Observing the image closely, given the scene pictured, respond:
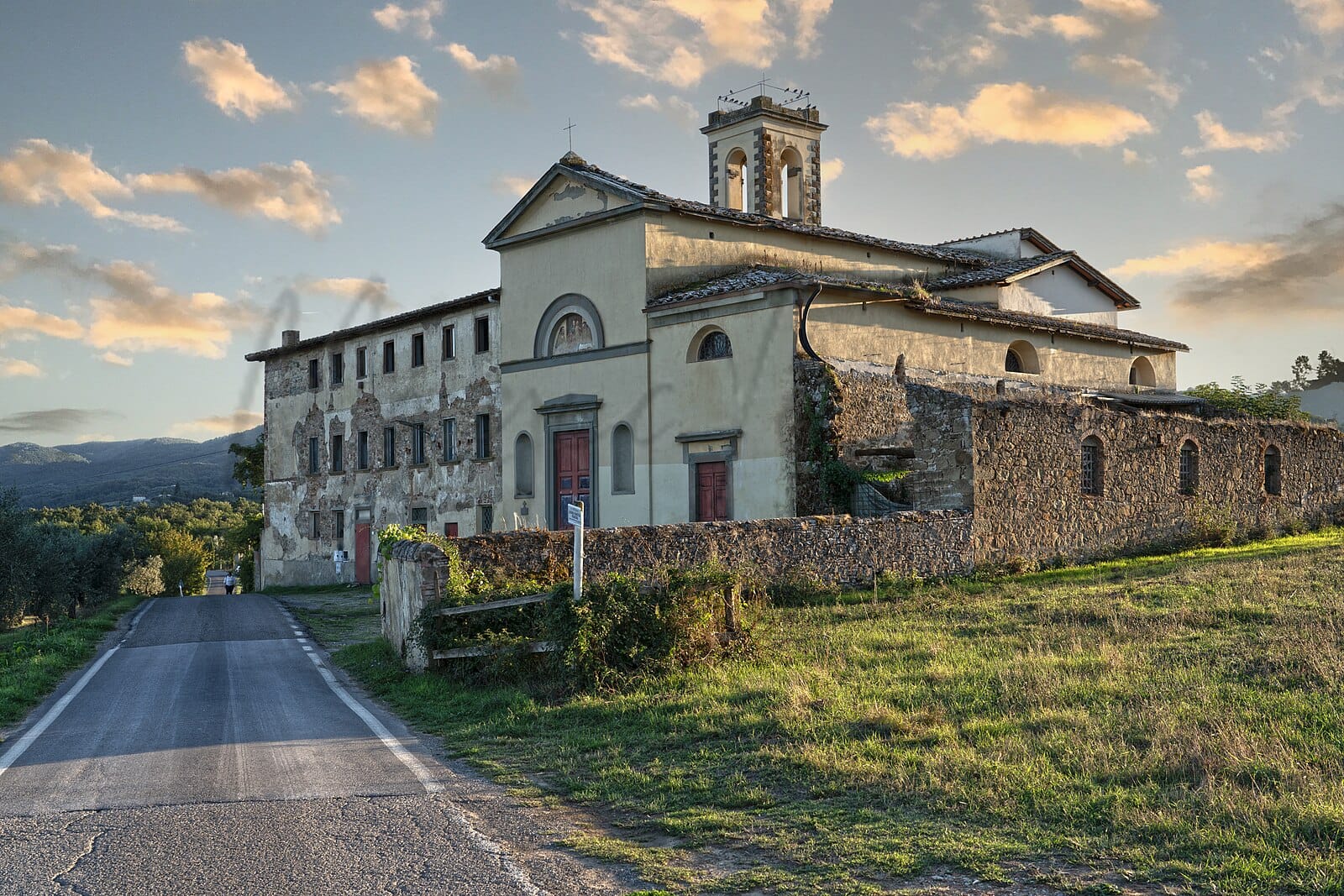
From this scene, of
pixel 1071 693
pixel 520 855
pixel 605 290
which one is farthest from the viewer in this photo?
pixel 605 290

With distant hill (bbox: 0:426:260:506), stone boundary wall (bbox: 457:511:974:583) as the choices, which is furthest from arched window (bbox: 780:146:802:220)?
distant hill (bbox: 0:426:260:506)

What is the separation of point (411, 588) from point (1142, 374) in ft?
89.0

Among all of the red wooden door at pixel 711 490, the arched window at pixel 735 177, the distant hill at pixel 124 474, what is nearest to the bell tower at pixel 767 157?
the arched window at pixel 735 177

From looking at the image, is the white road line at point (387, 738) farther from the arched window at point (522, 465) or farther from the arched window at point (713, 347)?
the arched window at point (522, 465)

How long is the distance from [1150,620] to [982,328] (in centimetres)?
1539

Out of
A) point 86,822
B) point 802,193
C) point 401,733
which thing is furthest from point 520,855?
point 802,193

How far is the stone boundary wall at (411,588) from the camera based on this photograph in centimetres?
1388

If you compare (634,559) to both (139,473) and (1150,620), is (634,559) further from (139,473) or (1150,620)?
(139,473)

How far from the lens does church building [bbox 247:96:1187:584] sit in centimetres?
2447

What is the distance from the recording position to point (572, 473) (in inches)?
1138

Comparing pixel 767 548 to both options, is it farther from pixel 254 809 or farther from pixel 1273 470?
pixel 1273 470

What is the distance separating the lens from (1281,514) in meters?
28.0

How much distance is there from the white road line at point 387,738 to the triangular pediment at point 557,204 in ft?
51.2

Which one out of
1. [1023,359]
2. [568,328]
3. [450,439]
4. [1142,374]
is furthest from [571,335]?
[1142,374]
